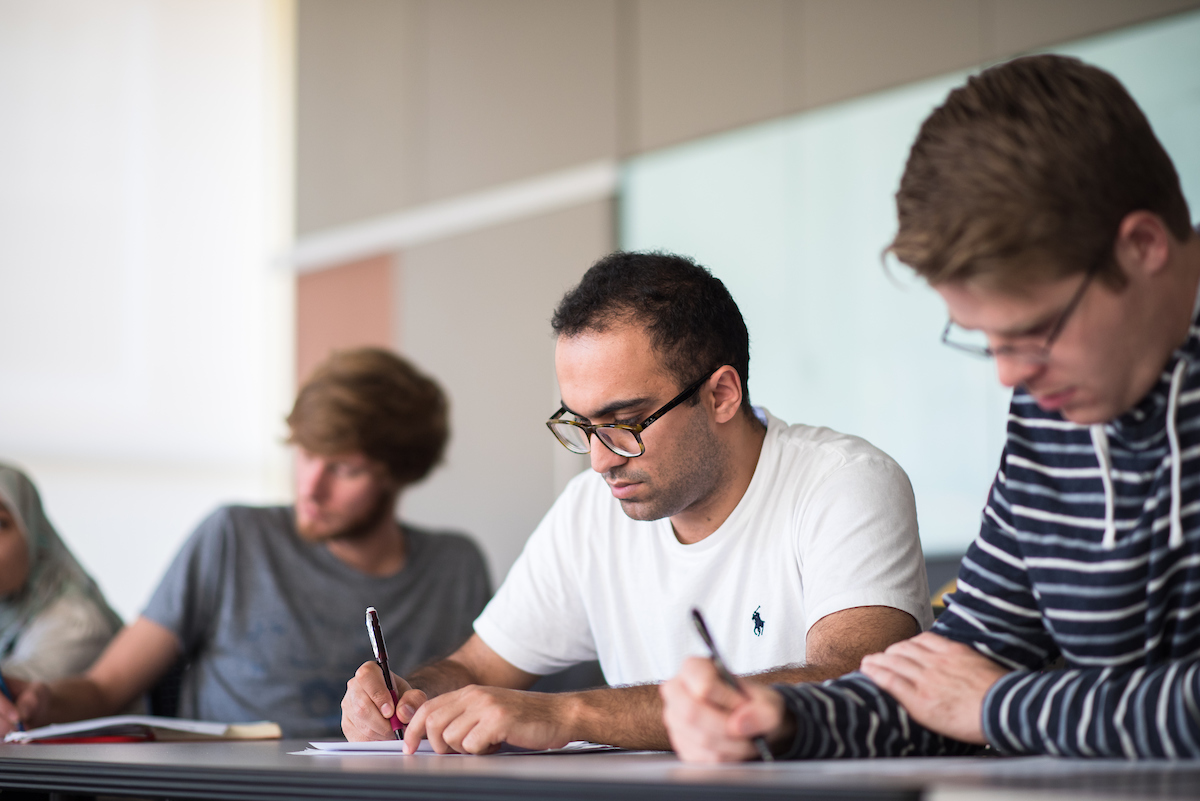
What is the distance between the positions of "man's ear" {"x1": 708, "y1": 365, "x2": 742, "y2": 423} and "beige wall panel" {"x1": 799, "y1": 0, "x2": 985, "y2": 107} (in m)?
1.80

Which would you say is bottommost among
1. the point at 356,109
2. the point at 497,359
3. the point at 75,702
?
the point at 75,702

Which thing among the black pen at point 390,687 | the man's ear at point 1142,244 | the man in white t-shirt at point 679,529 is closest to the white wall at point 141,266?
the man in white t-shirt at point 679,529

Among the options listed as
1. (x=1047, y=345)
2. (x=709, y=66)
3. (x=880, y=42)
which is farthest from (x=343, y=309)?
(x=1047, y=345)

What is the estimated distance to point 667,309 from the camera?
172cm

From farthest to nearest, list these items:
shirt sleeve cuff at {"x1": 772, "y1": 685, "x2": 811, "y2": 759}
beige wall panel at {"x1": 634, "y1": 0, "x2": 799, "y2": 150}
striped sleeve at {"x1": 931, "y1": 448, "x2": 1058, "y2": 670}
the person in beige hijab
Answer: beige wall panel at {"x1": 634, "y1": 0, "x2": 799, "y2": 150}, the person in beige hijab, striped sleeve at {"x1": 931, "y1": 448, "x2": 1058, "y2": 670}, shirt sleeve cuff at {"x1": 772, "y1": 685, "x2": 811, "y2": 759}

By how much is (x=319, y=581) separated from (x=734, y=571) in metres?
1.16

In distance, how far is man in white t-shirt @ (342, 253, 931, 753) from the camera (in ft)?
5.07

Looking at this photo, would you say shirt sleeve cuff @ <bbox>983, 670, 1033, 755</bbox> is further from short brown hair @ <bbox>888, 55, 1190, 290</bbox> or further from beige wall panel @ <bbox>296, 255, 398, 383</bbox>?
beige wall panel @ <bbox>296, 255, 398, 383</bbox>

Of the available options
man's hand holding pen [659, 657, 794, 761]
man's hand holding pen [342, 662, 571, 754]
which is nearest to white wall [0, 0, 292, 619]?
man's hand holding pen [342, 662, 571, 754]

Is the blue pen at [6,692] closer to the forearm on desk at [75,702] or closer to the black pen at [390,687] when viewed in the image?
the forearm on desk at [75,702]

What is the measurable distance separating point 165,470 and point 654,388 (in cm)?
312

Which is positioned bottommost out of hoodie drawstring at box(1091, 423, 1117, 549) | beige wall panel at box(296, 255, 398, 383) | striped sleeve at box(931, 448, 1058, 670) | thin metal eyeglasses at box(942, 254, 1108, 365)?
striped sleeve at box(931, 448, 1058, 670)

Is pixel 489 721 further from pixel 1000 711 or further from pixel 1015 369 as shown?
pixel 1015 369

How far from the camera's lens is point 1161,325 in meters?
1.07
